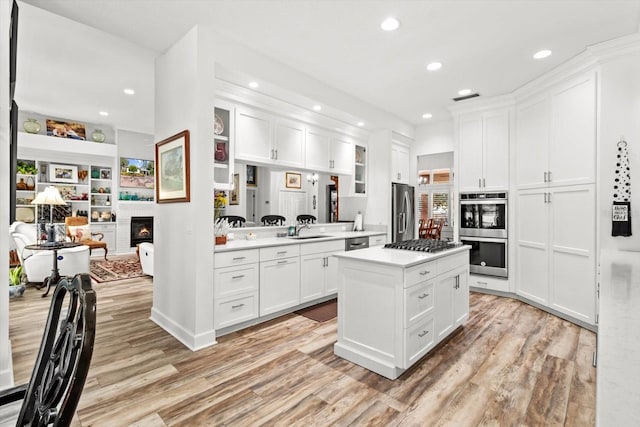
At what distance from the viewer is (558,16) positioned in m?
2.55

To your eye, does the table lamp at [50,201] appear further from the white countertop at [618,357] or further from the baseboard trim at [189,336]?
the white countertop at [618,357]

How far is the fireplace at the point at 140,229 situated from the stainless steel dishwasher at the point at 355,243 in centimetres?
606

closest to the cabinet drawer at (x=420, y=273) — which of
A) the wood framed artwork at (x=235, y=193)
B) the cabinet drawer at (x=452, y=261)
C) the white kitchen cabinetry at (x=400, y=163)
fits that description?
the cabinet drawer at (x=452, y=261)

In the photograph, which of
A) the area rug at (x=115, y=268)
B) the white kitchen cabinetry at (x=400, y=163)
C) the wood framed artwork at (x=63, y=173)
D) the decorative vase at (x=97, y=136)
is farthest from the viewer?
the decorative vase at (x=97, y=136)

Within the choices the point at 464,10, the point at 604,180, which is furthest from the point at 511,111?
the point at 464,10

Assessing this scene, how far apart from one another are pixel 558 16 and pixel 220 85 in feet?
10.1

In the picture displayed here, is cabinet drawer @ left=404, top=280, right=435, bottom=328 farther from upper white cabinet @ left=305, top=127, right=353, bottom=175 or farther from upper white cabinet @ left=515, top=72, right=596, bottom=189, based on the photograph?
upper white cabinet @ left=305, top=127, right=353, bottom=175

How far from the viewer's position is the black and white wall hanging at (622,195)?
9.39ft

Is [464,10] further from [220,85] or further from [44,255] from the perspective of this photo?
[44,255]

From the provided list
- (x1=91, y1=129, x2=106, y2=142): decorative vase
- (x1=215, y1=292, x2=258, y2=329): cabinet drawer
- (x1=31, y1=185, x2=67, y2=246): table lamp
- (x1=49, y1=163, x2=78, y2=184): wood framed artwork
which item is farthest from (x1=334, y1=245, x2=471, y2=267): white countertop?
(x1=49, y1=163, x2=78, y2=184): wood framed artwork

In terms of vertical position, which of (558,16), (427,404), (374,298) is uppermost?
(558,16)

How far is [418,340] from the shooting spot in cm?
239

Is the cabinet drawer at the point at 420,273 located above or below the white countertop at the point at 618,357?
below

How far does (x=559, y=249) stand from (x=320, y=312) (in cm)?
282
